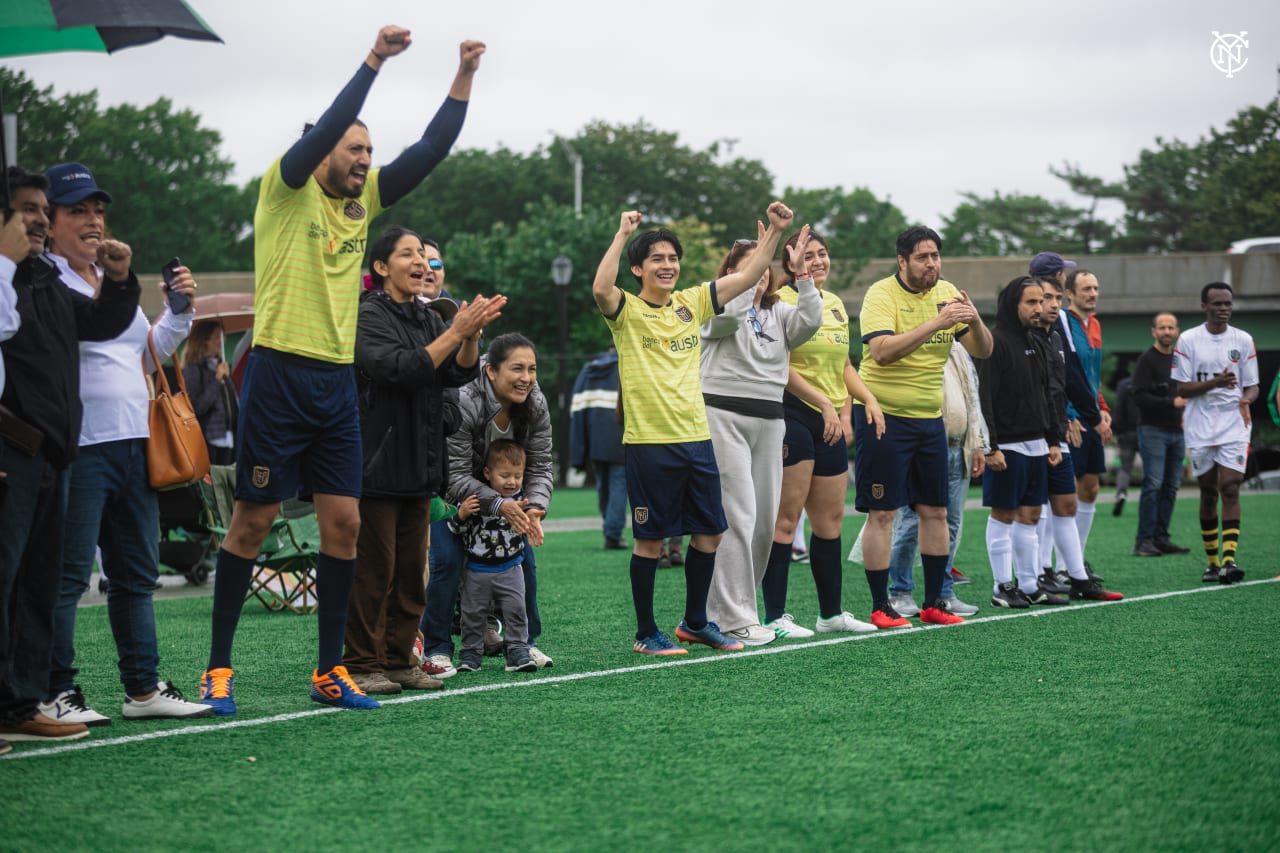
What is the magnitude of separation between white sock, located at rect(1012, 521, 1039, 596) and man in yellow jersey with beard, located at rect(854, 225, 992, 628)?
1131 mm

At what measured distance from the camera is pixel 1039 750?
15.2ft

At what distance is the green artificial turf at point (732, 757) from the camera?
3746mm

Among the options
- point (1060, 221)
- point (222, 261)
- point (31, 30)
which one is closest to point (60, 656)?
point (31, 30)

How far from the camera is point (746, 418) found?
753cm

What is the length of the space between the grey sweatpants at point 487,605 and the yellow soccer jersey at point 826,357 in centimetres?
217

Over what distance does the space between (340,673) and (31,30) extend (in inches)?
103

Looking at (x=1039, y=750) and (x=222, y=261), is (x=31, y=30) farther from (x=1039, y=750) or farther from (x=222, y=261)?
(x=222, y=261)

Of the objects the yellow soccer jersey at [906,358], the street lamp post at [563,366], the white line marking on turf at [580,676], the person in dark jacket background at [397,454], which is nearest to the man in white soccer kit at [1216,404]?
the white line marking on turf at [580,676]

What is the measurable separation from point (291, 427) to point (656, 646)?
95.8 inches

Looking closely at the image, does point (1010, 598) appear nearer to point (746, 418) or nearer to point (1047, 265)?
point (1047, 265)

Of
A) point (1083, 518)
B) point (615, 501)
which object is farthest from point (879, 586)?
point (615, 501)

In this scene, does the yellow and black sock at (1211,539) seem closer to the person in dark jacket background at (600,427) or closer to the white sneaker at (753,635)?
the white sneaker at (753,635)

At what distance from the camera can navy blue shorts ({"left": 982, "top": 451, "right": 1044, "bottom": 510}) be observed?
9.34m

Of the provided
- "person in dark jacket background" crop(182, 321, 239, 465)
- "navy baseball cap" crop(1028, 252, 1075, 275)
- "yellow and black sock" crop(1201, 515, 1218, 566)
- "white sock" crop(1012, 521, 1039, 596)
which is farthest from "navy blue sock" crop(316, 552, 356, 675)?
"yellow and black sock" crop(1201, 515, 1218, 566)
